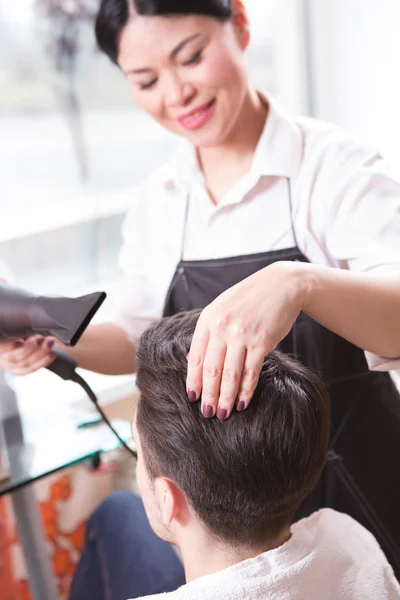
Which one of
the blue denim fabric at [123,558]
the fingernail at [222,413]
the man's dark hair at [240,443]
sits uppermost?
the fingernail at [222,413]

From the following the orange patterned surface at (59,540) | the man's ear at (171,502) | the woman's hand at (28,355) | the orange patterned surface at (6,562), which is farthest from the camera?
the orange patterned surface at (59,540)

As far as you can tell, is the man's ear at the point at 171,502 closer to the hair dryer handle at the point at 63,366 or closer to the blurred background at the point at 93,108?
the hair dryer handle at the point at 63,366

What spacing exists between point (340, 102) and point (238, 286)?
1.79 meters

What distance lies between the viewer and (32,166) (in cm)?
185

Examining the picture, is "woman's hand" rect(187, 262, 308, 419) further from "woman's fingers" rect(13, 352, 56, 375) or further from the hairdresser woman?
"woman's fingers" rect(13, 352, 56, 375)

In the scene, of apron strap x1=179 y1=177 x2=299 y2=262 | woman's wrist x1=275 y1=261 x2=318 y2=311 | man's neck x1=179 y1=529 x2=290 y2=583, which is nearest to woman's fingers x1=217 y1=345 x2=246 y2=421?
woman's wrist x1=275 y1=261 x2=318 y2=311

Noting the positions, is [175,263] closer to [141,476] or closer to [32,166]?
[141,476]

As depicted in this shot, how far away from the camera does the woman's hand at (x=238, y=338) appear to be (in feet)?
2.56

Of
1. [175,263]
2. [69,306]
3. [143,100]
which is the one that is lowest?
[175,263]

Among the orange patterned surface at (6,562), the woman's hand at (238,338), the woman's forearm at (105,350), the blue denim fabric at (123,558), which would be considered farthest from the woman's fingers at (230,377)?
the orange patterned surface at (6,562)

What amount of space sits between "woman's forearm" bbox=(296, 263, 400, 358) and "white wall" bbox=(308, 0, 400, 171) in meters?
1.29

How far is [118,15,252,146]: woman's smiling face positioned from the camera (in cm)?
114

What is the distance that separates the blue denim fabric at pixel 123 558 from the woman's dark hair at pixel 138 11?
100cm

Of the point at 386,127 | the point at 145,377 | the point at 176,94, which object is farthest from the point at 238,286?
the point at 386,127
